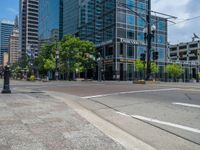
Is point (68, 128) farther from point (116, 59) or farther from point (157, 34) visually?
point (157, 34)

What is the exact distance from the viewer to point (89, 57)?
3078 inches

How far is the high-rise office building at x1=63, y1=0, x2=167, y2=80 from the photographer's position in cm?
7812

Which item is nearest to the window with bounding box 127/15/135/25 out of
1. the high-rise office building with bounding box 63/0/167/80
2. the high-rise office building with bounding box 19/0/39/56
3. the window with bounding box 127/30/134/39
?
the high-rise office building with bounding box 63/0/167/80

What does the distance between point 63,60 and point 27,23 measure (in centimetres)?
9283

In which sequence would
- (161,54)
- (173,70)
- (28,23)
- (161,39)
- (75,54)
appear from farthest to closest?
(28,23) → (173,70) → (161,54) → (161,39) → (75,54)

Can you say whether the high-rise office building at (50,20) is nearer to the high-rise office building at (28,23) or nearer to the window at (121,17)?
the high-rise office building at (28,23)

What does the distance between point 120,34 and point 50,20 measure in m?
60.7

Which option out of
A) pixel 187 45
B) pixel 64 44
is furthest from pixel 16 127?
pixel 187 45

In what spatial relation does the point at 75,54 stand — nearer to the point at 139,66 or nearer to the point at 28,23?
the point at 139,66

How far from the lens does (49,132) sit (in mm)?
6656

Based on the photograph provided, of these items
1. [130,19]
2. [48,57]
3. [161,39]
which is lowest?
[48,57]

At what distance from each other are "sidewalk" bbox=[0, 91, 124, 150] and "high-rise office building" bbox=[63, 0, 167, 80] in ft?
213

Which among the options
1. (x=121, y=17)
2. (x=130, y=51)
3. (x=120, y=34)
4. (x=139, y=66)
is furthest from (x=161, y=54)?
(x=121, y=17)

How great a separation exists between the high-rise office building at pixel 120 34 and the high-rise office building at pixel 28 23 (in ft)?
250
